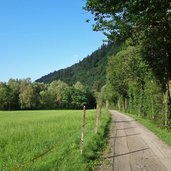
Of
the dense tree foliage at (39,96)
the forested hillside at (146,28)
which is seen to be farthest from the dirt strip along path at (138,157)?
the dense tree foliage at (39,96)

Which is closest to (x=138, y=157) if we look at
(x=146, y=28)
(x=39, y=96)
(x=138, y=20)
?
(x=138, y=20)

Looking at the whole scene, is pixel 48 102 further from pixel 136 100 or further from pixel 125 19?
pixel 125 19

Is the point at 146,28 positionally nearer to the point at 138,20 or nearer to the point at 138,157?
the point at 138,20

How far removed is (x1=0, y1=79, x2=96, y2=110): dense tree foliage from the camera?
151 metres

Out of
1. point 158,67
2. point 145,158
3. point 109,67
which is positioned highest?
point 109,67

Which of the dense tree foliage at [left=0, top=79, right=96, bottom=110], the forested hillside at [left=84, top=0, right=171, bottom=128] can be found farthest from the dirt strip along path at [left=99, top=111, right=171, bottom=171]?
the dense tree foliage at [left=0, top=79, right=96, bottom=110]

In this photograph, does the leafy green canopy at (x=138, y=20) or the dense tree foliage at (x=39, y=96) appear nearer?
the leafy green canopy at (x=138, y=20)

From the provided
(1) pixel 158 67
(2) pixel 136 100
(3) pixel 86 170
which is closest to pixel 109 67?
(2) pixel 136 100

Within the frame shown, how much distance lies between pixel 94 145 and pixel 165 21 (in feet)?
32.7

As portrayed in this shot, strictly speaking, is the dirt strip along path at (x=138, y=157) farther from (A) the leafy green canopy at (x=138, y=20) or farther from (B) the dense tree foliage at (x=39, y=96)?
(B) the dense tree foliage at (x=39, y=96)

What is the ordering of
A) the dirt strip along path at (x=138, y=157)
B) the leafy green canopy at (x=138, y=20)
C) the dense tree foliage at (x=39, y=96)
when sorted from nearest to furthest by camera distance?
the dirt strip along path at (x=138, y=157), the leafy green canopy at (x=138, y=20), the dense tree foliage at (x=39, y=96)

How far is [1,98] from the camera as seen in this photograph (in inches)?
5773

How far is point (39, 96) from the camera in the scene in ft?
526

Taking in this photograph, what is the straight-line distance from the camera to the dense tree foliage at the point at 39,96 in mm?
150650
